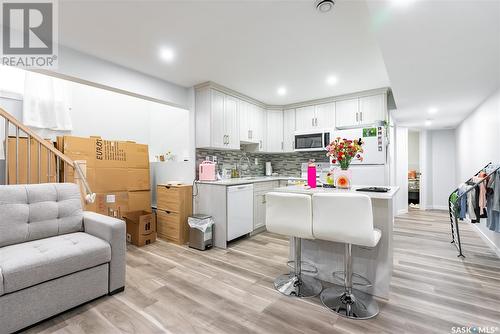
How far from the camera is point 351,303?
192cm

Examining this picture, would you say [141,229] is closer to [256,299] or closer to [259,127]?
[256,299]

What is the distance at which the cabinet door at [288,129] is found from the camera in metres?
4.93

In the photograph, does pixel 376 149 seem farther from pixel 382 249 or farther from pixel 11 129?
pixel 11 129

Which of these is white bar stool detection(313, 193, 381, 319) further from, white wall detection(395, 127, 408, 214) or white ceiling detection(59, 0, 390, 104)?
white wall detection(395, 127, 408, 214)

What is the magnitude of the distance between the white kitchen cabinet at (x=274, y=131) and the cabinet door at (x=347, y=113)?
1.24 metres

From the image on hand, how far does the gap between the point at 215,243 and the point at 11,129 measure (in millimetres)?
3225

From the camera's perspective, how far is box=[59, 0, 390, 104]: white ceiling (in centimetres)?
197

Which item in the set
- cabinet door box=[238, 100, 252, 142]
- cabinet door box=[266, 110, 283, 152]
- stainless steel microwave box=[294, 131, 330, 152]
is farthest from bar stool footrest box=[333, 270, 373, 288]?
cabinet door box=[266, 110, 283, 152]

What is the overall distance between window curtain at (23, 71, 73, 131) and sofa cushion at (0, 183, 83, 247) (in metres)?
1.87

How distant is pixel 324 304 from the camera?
1.96m

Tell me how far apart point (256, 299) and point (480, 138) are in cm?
436

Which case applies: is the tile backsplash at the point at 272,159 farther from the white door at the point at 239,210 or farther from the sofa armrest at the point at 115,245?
the sofa armrest at the point at 115,245

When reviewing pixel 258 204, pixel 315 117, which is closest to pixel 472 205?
pixel 315 117

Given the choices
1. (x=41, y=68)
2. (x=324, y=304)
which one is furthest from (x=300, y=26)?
(x=41, y=68)
